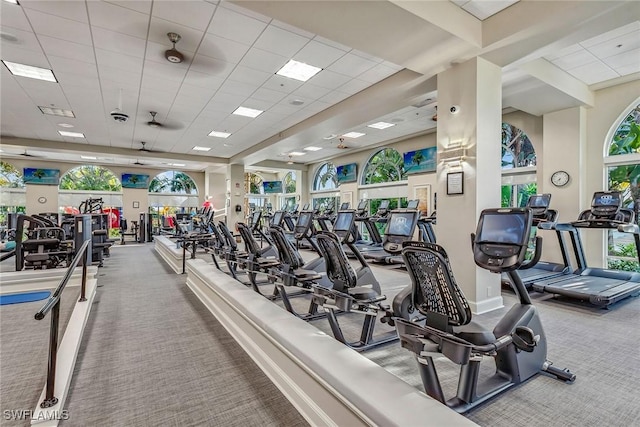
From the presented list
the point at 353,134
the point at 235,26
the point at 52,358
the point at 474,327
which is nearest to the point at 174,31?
the point at 235,26

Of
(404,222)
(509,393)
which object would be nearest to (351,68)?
(404,222)

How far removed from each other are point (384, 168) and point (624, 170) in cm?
675

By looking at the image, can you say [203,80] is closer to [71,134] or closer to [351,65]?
[351,65]

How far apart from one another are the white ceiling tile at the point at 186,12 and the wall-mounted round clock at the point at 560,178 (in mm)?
7105

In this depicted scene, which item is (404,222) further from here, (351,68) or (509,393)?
(351,68)

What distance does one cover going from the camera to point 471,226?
4090 mm

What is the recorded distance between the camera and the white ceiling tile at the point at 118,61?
15.4 ft

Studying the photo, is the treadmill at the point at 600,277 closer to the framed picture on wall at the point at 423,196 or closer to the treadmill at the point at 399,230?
the treadmill at the point at 399,230

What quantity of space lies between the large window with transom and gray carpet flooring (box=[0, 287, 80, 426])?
8.98m

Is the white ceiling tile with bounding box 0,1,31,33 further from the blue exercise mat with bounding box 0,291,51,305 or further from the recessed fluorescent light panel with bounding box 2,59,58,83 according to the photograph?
the blue exercise mat with bounding box 0,291,51,305

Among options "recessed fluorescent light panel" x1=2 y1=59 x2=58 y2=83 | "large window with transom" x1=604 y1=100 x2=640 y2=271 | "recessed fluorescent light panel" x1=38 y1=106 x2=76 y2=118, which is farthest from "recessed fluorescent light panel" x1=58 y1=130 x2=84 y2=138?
"large window with transom" x1=604 y1=100 x2=640 y2=271

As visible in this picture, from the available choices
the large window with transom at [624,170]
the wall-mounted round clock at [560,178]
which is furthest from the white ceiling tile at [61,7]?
the large window with transom at [624,170]

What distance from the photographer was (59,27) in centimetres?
400

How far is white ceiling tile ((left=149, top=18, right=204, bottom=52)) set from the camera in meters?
3.98
